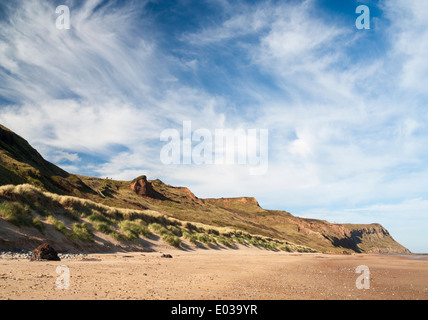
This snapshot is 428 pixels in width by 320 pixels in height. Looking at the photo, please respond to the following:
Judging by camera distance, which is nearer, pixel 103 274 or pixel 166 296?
pixel 166 296

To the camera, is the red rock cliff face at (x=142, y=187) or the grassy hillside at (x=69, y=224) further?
the red rock cliff face at (x=142, y=187)

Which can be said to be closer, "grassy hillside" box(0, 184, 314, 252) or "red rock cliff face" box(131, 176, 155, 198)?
"grassy hillside" box(0, 184, 314, 252)

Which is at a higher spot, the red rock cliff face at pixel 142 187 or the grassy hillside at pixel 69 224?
the red rock cliff face at pixel 142 187

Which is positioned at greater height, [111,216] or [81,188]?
[81,188]

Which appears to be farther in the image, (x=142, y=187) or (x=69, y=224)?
(x=142, y=187)

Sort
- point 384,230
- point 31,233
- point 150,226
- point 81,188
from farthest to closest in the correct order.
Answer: point 384,230 → point 81,188 → point 150,226 → point 31,233

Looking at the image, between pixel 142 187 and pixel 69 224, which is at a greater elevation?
pixel 142 187

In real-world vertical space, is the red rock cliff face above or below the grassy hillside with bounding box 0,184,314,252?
above
